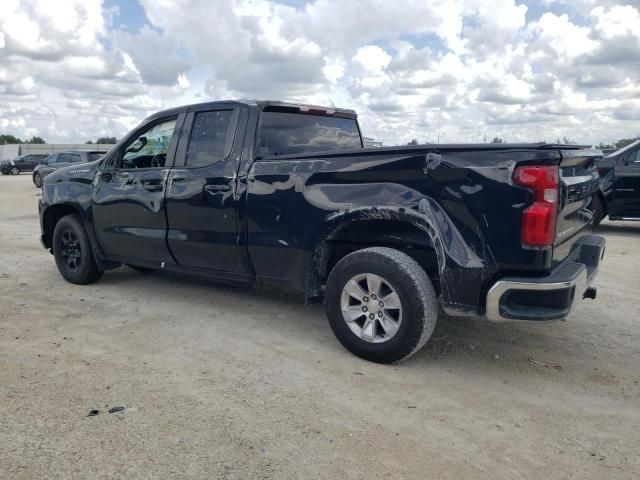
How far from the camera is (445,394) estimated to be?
354 cm

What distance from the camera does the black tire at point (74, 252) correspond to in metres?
6.12

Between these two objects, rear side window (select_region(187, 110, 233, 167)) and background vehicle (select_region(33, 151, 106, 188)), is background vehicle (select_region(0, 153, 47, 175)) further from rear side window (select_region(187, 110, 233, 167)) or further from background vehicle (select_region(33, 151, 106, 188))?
rear side window (select_region(187, 110, 233, 167))

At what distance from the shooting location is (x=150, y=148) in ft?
18.4

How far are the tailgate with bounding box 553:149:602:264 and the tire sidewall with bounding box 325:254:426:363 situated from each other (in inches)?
36.9

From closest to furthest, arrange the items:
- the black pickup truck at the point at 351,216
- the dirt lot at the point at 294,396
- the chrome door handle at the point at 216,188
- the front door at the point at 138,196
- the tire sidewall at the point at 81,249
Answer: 1. the dirt lot at the point at 294,396
2. the black pickup truck at the point at 351,216
3. the chrome door handle at the point at 216,188
4. the front door at the point at 138,196
5. the tire sidewall at the point at 81,249

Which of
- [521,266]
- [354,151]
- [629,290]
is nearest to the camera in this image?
[521,266]

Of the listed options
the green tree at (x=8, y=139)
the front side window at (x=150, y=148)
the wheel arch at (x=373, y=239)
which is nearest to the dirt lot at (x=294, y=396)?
the wheel arch at (x=373, y=239)

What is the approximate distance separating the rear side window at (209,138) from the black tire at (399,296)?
63.5 inches

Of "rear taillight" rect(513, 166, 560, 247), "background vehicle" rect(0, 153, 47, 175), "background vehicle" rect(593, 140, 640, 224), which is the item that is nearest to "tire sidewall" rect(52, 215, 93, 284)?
"rear taillight" rect(513, 166, 560, 247)

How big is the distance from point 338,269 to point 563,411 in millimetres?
1695

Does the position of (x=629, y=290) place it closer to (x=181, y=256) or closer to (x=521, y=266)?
(x=521, y=266)

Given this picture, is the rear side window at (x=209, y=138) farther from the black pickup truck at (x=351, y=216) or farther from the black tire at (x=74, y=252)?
the black tire at (x=74, y=252)

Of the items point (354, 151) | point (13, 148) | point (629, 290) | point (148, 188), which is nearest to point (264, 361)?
point (354, 151)

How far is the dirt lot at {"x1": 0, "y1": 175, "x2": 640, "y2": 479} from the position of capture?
9.07 ft
